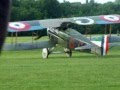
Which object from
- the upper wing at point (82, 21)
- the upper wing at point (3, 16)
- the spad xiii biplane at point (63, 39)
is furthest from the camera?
the upper wing at point (82, 21)

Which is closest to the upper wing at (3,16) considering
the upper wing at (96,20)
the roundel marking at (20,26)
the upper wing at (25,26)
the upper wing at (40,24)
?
the upper wing at (40,24)

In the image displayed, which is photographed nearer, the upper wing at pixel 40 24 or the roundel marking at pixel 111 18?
the upper wing at pixel 40 24

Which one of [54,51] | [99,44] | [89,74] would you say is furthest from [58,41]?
[89,74]

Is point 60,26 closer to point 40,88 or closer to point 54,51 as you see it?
point 54,51

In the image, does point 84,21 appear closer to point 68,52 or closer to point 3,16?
point 68,52

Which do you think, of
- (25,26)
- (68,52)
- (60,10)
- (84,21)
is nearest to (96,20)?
(84,21)

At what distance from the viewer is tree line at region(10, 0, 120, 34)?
1747 inches

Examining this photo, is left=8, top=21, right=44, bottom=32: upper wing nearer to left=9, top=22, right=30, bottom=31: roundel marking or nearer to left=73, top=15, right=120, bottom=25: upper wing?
left=9, top=22, right=30, bottom=31: roundel marking

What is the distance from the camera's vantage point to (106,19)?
28016 millimetres

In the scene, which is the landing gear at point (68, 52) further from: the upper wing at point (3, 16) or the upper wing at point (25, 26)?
the upper wing at point (3, 16)

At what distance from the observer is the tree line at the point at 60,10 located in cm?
4438

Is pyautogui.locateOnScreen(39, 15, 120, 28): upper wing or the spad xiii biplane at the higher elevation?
pyautogui.locateOnScreen(39, 15, 120, 28): upper wing

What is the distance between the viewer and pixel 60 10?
55594mm

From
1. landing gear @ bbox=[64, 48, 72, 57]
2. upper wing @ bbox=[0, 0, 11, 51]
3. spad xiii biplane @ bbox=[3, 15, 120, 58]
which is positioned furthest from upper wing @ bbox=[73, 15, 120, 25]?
upper wing @ bbox=[0, 0, 11, 51]
